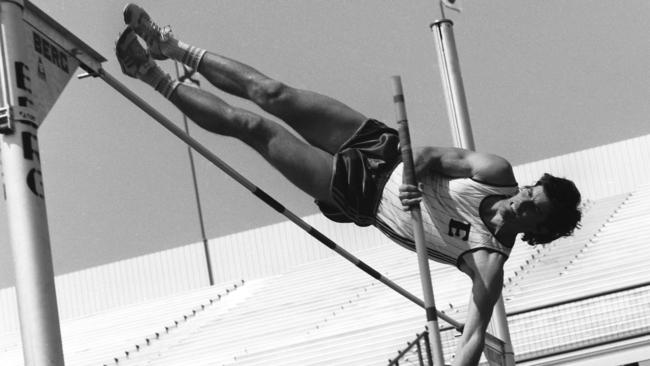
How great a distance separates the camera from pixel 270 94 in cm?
419

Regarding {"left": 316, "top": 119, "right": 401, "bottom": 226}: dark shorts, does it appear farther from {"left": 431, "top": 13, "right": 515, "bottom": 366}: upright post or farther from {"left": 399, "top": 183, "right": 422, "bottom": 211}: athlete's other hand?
{"left": 431, "top": 13, "right": 515, "bottom": 366}: upright post

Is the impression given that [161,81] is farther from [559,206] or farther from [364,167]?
[559,206]

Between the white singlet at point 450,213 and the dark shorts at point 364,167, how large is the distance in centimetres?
4

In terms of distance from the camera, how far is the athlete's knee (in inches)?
165

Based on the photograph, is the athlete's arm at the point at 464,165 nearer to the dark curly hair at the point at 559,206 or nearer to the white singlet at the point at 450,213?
the white singlet at the point at 450,213

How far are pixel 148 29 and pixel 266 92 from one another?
571mm

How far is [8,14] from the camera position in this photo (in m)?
3.53

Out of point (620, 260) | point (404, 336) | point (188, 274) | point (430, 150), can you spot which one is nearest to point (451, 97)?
point (430, 150)

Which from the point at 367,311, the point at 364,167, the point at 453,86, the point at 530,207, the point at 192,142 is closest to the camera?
the point at 530,207

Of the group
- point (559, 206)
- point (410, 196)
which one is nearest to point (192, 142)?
point (410, 196)

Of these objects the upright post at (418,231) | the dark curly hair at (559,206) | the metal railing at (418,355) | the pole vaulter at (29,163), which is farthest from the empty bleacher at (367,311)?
the pole vaulter at (29,163)

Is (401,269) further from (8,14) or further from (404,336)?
(8,14)

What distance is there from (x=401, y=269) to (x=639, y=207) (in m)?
3.56

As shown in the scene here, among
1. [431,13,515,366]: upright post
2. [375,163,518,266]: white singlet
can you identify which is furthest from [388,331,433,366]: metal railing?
[375,163,518,266]: white singlet
